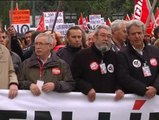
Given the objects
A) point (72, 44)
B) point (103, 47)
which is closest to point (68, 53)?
point (72, 44)

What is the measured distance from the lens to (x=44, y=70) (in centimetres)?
661

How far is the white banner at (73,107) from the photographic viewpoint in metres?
6.62

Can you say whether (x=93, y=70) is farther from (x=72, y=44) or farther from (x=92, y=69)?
(x=72, y=44)

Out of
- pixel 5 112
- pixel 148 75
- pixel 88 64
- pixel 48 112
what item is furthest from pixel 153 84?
pixel 5 112

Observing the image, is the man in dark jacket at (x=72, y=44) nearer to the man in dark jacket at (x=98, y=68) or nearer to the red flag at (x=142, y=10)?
the man in dark jacket at (x=98, y=68)

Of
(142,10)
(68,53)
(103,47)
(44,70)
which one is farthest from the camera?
(142,10)

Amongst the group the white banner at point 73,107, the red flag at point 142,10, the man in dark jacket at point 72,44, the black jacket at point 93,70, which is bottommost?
the white banner at point 73,107

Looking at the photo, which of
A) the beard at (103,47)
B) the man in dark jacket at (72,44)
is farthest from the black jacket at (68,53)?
the beard at (103,47)

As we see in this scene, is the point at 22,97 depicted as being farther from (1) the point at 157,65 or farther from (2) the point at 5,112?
(1) the point at 157,65

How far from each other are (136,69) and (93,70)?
497 millimetres

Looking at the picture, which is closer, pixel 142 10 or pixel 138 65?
pixel 138 65

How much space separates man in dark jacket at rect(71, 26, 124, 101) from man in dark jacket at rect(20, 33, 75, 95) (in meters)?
0.14

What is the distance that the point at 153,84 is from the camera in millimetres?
6773

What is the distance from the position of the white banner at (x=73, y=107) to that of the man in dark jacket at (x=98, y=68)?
0.37 feet
